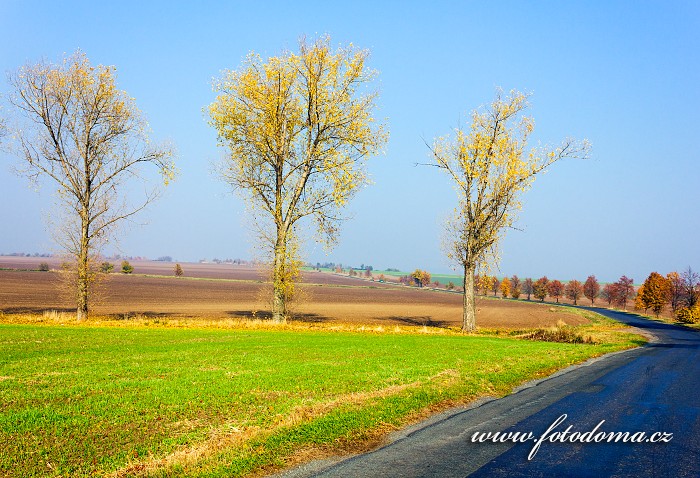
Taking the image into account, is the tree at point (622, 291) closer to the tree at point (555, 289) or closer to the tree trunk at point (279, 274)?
the tree at point (555, 289)

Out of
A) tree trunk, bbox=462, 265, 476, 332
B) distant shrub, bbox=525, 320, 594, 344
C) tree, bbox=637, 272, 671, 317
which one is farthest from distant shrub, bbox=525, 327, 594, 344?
tree, bbox=637, 272, 671, 317

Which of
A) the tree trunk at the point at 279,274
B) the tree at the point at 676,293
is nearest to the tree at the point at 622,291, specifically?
the tree at the point at 676,293

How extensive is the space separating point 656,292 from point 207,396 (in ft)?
347

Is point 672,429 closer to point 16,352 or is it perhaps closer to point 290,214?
point 16,352

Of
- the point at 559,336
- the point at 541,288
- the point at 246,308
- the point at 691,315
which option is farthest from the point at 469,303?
the point at 541,288

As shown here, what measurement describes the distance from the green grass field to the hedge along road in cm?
91

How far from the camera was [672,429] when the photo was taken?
8.99 m

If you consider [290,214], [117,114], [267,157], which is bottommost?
[290,214]

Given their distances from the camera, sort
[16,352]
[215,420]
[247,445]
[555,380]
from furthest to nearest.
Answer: [16,352], [555,380], [215,420], [247,445]

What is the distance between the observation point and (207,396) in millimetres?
10750

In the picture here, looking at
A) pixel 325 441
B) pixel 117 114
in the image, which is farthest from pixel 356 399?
pixel 117 114

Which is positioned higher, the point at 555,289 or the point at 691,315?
the point at 691,315

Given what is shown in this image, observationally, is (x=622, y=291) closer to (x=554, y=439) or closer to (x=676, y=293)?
(x=676, y=293)

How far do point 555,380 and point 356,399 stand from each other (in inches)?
287
